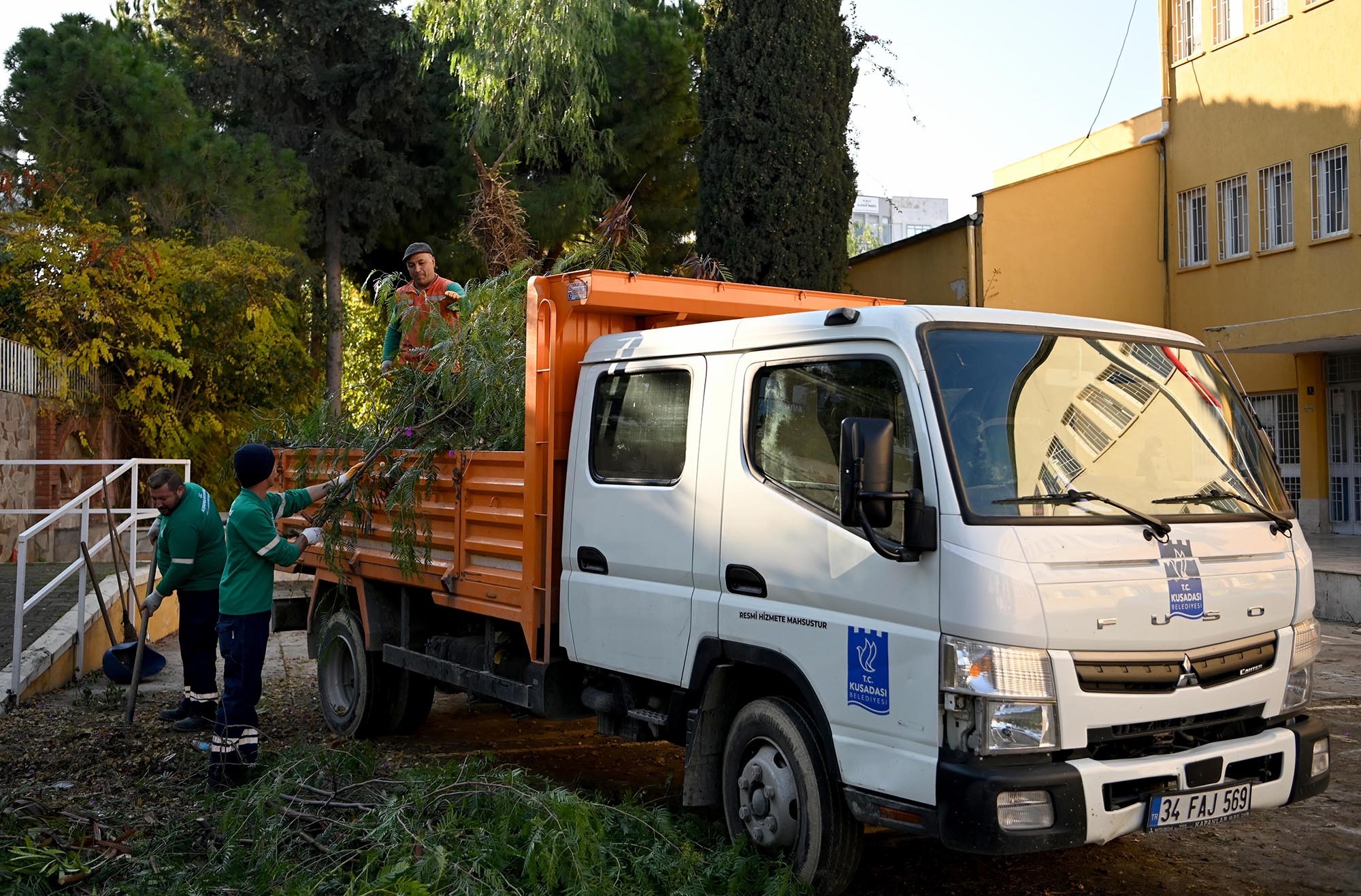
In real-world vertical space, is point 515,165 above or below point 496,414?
above

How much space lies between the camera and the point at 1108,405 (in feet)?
15.4

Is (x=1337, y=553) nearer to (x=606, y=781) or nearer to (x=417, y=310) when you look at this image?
(x=606, y=781)

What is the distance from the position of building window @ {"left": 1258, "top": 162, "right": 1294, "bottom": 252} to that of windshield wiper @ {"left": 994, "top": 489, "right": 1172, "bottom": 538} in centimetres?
1595

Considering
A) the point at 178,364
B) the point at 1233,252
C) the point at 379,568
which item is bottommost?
the point at 379,568

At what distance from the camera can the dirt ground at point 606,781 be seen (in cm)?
518

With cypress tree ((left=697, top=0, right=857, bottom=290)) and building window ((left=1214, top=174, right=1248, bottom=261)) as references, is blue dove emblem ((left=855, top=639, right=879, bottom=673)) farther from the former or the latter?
building window ((left=1214, top=174, right=1248, bottom=261))

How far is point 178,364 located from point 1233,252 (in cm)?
1542

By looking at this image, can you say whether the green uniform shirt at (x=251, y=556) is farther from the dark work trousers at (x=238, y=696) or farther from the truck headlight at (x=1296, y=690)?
the truck headlight at (x=1296, y=690)

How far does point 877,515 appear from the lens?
4293 mm

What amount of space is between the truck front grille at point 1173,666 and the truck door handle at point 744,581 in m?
1.25

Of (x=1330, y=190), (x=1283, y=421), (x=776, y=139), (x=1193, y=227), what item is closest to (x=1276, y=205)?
(x=1330, y=190)

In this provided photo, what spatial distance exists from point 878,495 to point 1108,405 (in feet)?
3.56

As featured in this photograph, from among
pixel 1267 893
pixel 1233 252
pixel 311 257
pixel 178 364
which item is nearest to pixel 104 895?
pixel 1267 893

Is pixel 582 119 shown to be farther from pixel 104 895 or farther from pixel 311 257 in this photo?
pixel 104 895
